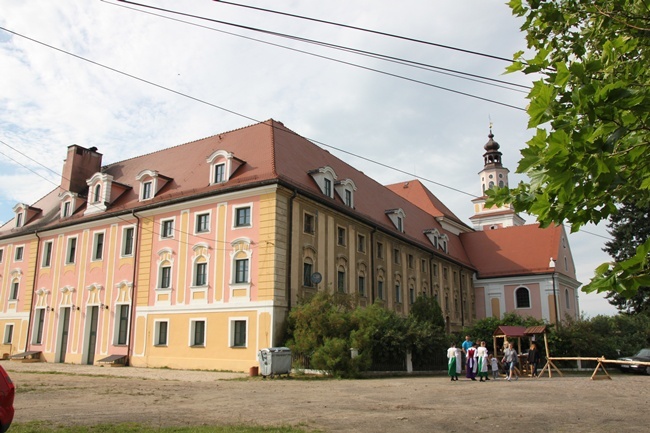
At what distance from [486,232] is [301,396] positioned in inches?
1836

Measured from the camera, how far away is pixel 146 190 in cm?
3206

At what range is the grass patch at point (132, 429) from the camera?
8.30 metres

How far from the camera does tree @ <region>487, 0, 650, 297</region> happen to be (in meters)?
3.98

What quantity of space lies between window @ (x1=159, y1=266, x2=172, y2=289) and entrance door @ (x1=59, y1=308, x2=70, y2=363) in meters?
8.39

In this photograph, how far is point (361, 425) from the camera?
9625 mm

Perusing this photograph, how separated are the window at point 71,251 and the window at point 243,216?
1335 cm

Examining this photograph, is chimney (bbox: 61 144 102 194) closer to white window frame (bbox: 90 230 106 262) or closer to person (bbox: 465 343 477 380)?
white window frame (bbox: 90 230 106 262)

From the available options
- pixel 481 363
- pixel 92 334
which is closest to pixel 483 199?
pixel 481 363

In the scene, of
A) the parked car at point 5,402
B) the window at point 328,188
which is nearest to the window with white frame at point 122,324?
the window at point 328,188

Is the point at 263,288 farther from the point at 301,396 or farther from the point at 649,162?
the point at 649,162

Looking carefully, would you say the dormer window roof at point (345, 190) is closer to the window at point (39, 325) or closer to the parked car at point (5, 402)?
the window at point (39, 325)

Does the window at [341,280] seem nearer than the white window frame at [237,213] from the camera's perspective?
No

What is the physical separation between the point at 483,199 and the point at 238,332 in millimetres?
47058

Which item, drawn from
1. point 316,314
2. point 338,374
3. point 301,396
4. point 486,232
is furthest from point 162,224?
point 486,232
